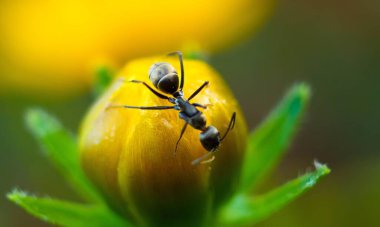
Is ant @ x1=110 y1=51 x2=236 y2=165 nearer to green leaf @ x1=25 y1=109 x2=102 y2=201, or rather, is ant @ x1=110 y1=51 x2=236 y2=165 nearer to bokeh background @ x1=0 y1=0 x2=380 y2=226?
green leaf @ x1=25 y1=109 x2=102 y2=201

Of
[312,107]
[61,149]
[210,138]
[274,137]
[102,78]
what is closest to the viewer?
[210,138]

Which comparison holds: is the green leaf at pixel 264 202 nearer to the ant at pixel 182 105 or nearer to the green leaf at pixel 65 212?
the ant at pixel 182 105

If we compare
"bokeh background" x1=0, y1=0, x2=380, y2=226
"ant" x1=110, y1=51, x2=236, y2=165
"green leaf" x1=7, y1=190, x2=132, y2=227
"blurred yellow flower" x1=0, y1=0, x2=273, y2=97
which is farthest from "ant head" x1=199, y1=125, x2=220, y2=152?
"blurred yellow flower" x1=0, y1=0, x2=273, y2=97

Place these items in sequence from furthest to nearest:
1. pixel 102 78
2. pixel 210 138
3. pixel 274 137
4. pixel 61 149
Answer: pixel 102 78 < pixel 61 149 < pixel 274 137 < pixel 210 138

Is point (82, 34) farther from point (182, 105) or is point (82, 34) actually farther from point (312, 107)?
point (182, 105)

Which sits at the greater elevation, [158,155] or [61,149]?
[61,149]

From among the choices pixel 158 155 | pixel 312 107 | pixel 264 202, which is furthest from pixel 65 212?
pixel 312 107

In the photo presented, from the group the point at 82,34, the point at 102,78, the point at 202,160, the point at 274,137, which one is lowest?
the point at 202,160
